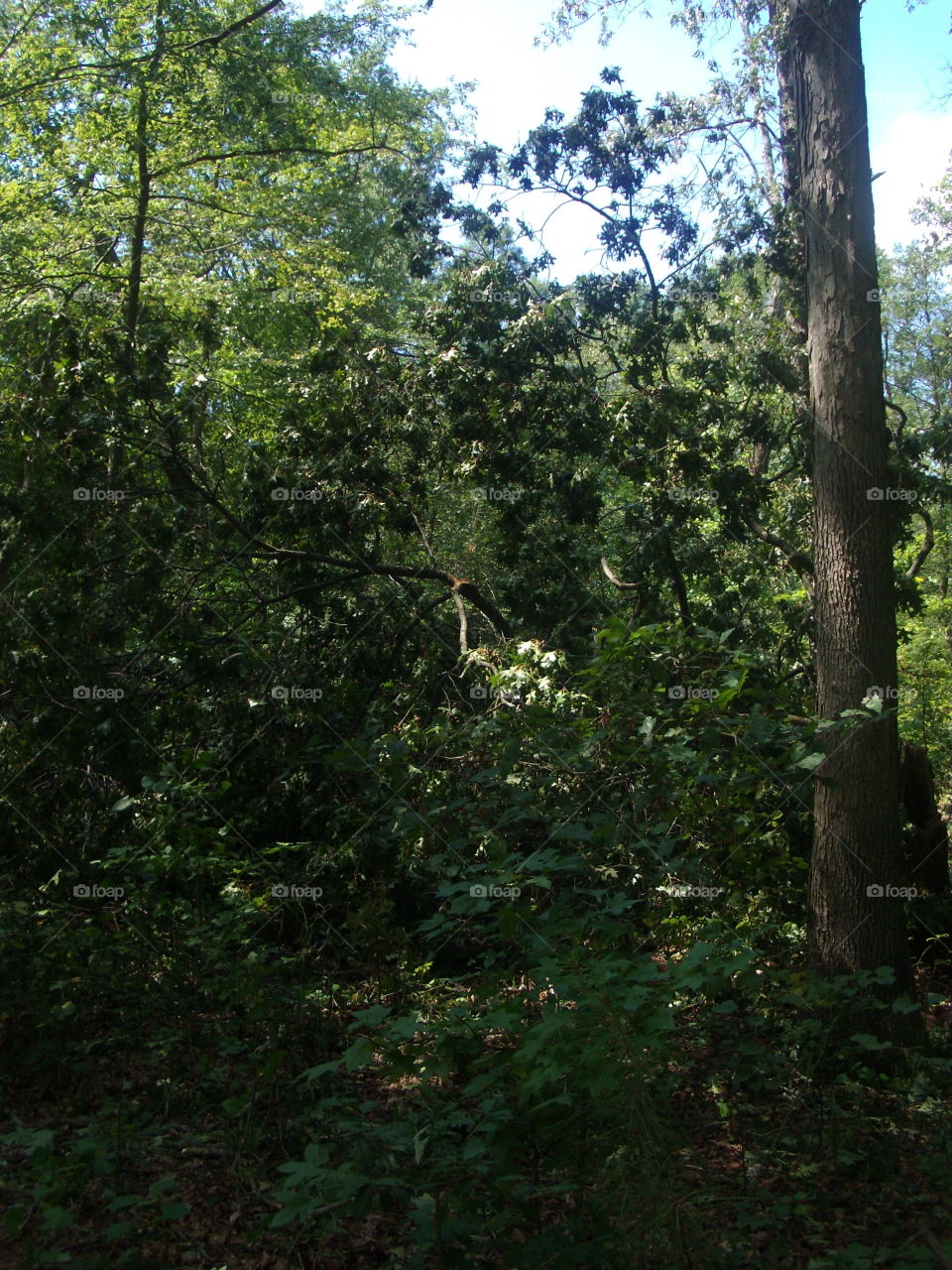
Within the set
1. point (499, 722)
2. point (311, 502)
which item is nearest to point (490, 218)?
point (311, 502)

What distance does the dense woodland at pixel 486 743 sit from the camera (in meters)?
3.53

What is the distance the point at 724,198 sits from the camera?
385 inches

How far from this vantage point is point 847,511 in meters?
6.10

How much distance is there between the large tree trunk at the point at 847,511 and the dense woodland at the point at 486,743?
23 mm

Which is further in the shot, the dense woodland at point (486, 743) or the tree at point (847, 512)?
the tree at point (847, 512)

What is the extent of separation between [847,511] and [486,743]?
2483 millimetres

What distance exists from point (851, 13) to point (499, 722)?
4.65 metres

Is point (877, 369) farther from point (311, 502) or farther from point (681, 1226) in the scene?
point (681, 1226)

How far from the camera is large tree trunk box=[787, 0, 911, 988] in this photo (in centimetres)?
574

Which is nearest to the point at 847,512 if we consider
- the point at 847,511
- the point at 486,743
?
the point at 847,511

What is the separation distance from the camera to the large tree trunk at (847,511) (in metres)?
5.74

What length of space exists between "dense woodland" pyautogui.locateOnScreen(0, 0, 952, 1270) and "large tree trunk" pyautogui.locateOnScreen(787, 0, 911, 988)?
2 centimetres

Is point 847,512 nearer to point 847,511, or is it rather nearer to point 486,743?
point 847,511

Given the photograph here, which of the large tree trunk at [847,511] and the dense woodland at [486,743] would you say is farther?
the large tree trunk at [847,511]
